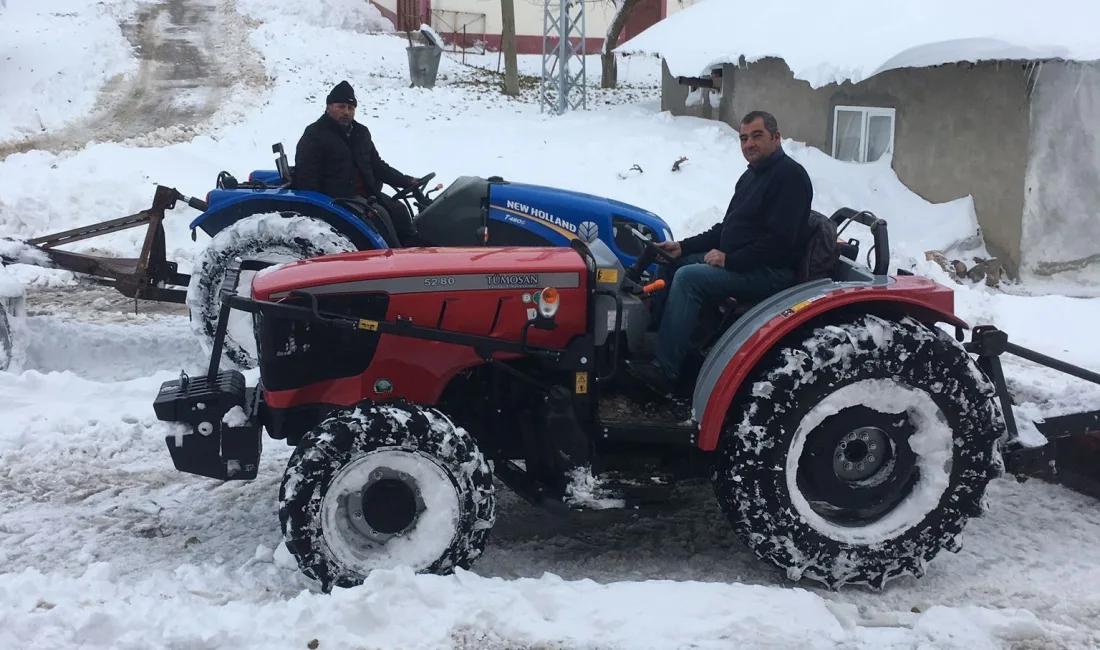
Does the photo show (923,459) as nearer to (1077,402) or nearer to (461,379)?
(1077,402)

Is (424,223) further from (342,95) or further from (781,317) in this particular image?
(781,317)

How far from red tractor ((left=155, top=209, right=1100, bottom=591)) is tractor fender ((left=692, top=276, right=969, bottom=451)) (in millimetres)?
10

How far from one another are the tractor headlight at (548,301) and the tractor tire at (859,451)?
0.79m

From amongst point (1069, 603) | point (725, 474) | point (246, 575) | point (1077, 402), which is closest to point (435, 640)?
point (246, 575)

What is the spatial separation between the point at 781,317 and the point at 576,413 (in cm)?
88

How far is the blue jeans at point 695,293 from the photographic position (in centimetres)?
417

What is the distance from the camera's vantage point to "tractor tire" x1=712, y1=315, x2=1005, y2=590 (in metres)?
3.81

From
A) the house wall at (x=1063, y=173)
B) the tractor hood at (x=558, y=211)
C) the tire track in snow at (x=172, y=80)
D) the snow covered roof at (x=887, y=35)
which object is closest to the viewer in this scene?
the tractor hood at (x=558, y=211)

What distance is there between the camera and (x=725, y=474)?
3.91m

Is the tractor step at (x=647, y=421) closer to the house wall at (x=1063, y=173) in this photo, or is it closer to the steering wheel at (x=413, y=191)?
the steering wheel at (x=413, y=191)

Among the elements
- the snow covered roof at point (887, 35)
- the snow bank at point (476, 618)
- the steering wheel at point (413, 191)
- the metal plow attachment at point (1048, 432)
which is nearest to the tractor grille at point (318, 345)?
the snow bank at point (476, 618)

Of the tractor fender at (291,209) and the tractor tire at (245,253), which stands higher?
the tractor fender at (291,209)

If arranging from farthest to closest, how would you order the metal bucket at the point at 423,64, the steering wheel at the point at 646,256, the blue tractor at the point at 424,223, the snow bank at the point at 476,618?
1. the metal bucket at the point at 423,64
2. the blue tractor at the point at 424,223
3. the steering wheel at the point at 646,256
4. the snow bank at the point at 476,618

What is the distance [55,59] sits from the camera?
66.7 ft
